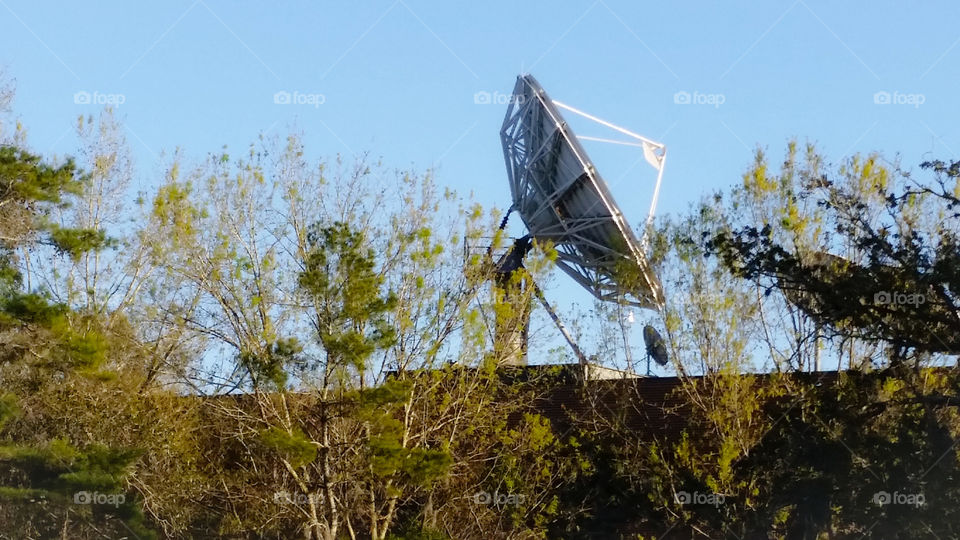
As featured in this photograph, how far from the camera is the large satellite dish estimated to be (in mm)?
23094

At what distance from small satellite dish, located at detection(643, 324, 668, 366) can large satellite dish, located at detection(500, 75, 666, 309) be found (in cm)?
58

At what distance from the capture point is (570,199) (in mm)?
24266

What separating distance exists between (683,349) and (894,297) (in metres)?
7.83

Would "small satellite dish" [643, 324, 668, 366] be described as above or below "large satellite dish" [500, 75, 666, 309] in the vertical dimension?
below

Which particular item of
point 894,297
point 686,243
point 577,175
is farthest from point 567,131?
point 894,297

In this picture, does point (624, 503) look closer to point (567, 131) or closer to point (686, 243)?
point (686, 243)

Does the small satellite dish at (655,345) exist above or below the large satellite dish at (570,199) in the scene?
below

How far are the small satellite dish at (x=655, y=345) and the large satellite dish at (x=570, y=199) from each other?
58cm

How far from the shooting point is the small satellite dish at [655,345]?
23578mm

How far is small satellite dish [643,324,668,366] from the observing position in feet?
77.4

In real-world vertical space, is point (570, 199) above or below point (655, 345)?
above

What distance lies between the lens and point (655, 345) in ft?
78.0

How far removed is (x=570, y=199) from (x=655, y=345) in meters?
3.65

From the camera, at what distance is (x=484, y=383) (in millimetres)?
21281
